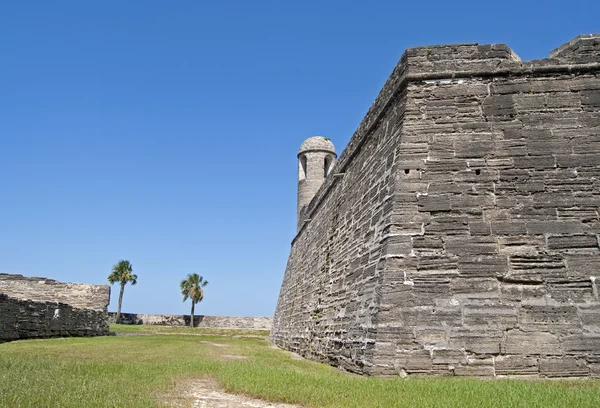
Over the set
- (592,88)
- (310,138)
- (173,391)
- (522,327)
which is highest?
(310,138)

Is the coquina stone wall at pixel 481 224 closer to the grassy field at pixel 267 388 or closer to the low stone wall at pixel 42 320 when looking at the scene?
the grassy field at pixel 267 388

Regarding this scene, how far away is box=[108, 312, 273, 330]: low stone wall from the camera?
36.8 metres

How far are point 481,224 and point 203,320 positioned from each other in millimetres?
33541

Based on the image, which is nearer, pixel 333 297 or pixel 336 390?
pixel 336 390

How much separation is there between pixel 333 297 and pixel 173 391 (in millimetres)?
6015

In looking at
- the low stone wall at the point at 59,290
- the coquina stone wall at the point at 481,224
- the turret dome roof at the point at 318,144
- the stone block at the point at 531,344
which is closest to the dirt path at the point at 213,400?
the coquina stone wall at the point at 481,224

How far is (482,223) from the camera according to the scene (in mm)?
7594

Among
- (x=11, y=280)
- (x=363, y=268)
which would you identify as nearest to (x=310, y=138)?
(x=363, y=268)

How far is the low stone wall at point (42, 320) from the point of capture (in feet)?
44.5

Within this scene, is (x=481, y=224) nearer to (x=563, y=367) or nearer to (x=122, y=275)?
(x=563, y=367)

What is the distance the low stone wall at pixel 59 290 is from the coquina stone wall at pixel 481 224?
61.1 ft

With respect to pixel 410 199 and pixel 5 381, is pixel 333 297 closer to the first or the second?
pixel 410 199

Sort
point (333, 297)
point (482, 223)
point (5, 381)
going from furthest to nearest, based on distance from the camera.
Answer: point (333, 297) → point (482, 223) → point (5, 381)

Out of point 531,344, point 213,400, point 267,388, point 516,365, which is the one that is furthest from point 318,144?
point 213,400
